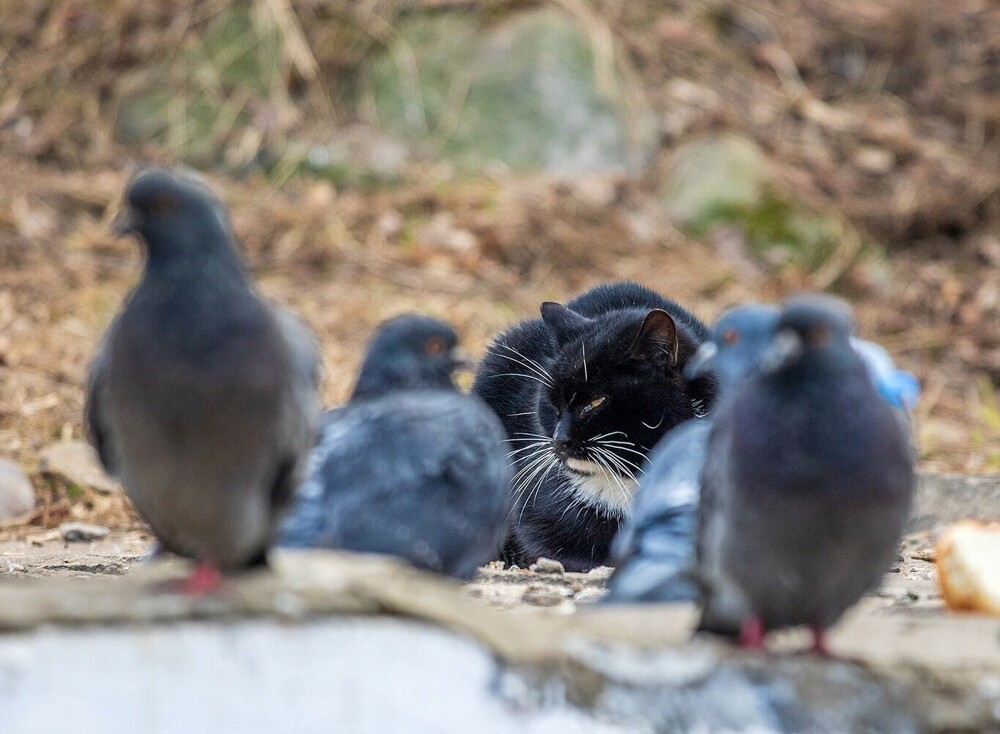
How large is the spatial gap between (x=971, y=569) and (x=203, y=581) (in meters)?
1.64

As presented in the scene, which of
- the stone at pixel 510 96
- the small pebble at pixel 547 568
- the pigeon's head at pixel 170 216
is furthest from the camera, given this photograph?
the stone at pixel 510 96

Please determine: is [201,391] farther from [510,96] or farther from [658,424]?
[510,96]

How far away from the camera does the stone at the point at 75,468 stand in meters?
5.66

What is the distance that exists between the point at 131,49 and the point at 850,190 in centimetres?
506

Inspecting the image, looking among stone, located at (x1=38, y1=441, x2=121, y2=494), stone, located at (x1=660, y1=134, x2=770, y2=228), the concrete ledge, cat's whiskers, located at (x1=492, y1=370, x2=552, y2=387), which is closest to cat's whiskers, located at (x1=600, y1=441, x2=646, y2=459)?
cat's whiskers, located at (x1=492, y1=370, x2=552, y2=387)

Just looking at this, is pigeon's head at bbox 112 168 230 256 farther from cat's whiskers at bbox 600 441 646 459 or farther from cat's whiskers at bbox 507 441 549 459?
cat's whiskers at bbox 507 441 549 459

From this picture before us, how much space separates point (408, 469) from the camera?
2.76 meters

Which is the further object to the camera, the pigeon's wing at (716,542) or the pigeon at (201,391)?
the pigeon's wing at (716,542)

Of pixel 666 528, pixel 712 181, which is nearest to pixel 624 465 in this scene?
pixel 666 528

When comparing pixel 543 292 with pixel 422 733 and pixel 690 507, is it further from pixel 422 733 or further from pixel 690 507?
pixel 422 733

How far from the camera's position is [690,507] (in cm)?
289

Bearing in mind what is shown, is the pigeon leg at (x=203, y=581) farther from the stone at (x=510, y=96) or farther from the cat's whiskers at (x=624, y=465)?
the stone at (x=510, y=96)

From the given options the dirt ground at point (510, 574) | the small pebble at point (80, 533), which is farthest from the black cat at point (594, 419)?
the small pebble at point (80, 533)

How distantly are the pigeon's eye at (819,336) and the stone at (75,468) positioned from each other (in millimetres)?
3949
